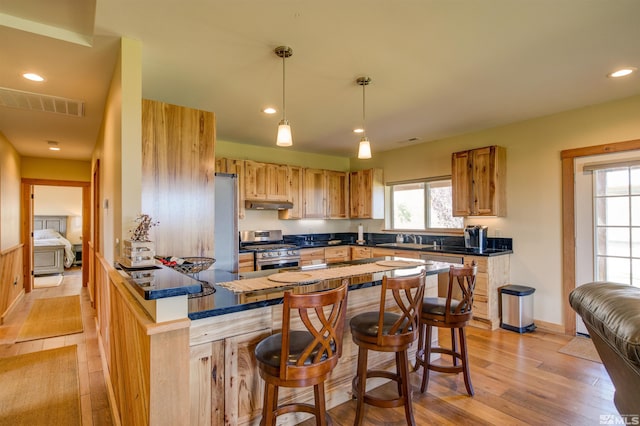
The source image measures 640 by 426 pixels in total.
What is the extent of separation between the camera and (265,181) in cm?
520

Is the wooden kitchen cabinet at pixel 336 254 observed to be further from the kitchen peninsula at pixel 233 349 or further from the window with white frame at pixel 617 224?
the window with white frame at pixel 617 224

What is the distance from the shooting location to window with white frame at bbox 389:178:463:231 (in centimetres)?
506

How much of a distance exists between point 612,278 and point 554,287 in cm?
55

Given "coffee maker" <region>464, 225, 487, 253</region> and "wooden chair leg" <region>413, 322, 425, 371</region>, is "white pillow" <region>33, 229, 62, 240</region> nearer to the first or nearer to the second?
"wooden chair leg" <region>413, 322, 425, 371</region>

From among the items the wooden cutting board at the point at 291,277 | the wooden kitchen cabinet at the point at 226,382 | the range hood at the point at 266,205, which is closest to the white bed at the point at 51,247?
the range hood at the point at 266,205

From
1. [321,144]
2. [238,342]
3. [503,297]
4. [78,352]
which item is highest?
[321,144]

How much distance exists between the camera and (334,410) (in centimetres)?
227

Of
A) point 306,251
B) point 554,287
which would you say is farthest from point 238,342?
point 554,287

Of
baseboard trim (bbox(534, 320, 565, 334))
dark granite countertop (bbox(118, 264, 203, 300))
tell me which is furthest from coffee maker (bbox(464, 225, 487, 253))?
dark granite countertop (bbox(118, 264, 203, 300))

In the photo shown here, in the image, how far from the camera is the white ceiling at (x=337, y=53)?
1878 millimetres

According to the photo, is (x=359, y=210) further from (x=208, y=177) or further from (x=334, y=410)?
(x=334, y=410)

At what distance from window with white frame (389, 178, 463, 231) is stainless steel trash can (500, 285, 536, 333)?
1241 millimetres

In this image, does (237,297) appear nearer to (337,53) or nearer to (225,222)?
(337,53)

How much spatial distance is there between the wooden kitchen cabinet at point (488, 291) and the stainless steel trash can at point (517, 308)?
0.09 metres
